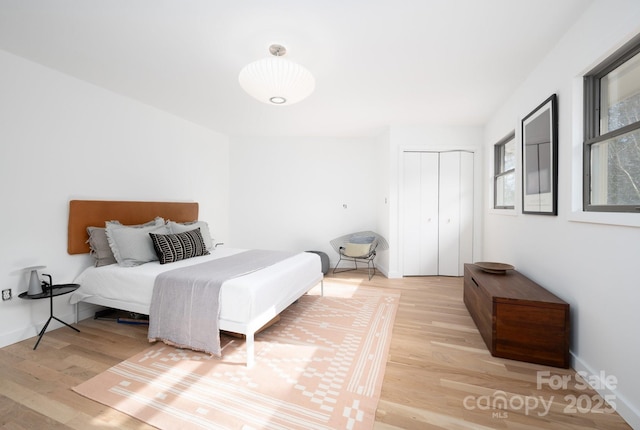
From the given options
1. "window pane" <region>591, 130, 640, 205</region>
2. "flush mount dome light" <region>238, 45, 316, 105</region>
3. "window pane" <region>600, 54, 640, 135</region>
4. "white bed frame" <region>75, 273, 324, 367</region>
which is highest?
"flush mount dome light" <region>238, 45, 316, 105</region>

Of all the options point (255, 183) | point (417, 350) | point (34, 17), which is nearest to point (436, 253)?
point (417, 350)

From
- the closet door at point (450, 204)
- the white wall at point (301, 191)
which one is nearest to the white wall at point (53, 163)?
the white wall at point (301, 191)

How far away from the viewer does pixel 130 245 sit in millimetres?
2844

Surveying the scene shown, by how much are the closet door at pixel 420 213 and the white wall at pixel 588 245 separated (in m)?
1.75

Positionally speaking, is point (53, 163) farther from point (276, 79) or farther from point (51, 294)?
point (276, 79)

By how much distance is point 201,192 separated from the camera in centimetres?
470

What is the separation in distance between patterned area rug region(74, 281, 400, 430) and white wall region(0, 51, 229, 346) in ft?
4.57

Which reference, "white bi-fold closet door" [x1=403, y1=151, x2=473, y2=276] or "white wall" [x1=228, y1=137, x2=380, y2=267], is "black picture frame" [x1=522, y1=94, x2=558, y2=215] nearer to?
"white bi-fold closet door" [x1=403, y1=151, x2=473, y2=276]

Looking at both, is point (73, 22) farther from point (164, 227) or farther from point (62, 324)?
point (62, 324)

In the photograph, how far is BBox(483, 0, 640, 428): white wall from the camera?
1.53 m

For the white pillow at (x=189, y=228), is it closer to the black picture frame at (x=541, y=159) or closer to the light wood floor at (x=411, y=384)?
the light wood floor at (x=411, y=384)

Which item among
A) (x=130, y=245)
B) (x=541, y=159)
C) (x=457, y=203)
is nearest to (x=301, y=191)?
(x=457, y=203)

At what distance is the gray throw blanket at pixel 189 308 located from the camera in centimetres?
215

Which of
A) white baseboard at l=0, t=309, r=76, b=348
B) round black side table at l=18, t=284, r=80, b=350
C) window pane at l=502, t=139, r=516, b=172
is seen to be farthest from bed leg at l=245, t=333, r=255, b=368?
window pane at l=502, t=139, r=516, b=172
